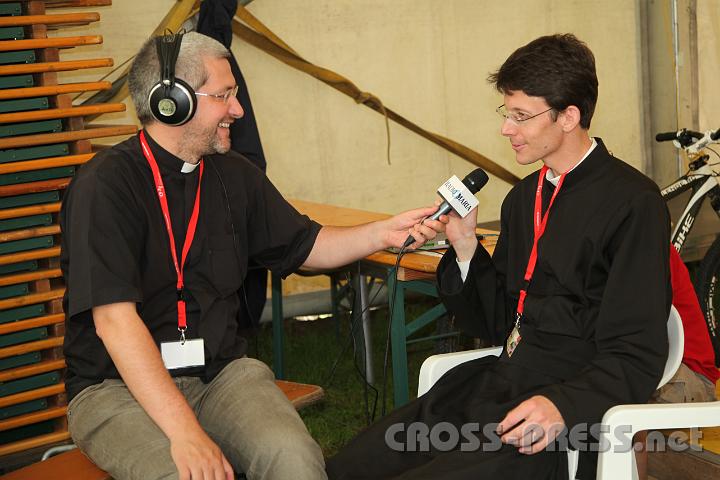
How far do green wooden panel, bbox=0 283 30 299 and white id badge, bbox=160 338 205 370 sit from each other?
1.38 m

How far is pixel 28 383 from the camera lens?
3873 mm

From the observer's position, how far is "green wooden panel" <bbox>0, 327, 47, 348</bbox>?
381cm

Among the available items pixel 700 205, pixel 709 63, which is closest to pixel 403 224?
pixel 700 205

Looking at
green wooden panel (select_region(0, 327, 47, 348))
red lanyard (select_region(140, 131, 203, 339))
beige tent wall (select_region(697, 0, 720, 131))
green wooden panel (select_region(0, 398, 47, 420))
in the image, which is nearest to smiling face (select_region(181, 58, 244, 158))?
red lanyard (select_region(140, 131, 203, 339))

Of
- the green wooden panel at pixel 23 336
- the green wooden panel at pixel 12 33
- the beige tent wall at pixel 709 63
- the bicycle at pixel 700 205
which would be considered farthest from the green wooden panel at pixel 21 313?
the beige tent wall at pixel 709 63

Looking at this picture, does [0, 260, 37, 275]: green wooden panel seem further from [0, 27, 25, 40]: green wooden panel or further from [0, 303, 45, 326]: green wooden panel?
[0, 27, 25, 40]: green wooden panel

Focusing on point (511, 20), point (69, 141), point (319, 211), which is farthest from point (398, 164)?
point (69, 141)

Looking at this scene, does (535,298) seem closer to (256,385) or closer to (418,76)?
(256,385)

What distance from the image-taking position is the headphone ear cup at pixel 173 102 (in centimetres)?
270

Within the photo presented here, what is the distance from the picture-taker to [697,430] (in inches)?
116

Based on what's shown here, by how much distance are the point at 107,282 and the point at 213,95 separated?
648mm

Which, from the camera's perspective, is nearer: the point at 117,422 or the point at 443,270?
the point at 117,422

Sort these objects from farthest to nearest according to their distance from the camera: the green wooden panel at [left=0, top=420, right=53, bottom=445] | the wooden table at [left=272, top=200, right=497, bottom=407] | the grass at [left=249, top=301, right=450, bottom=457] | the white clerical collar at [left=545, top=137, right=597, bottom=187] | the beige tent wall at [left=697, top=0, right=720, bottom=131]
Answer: the beige tent wall at [left=697, top=0, right=720, bottom=131] < the grass at [left=249, top=301, right=450, bottom=457] < the green wooden panel at [left=0, top=420, right=53, bottom=445] < the wooden table at [left=272, top=200, right=497, bottom=407] < the white clerical collar at [left=545, top=137, right=597, bottom=187]

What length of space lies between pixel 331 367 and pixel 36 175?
218cm
